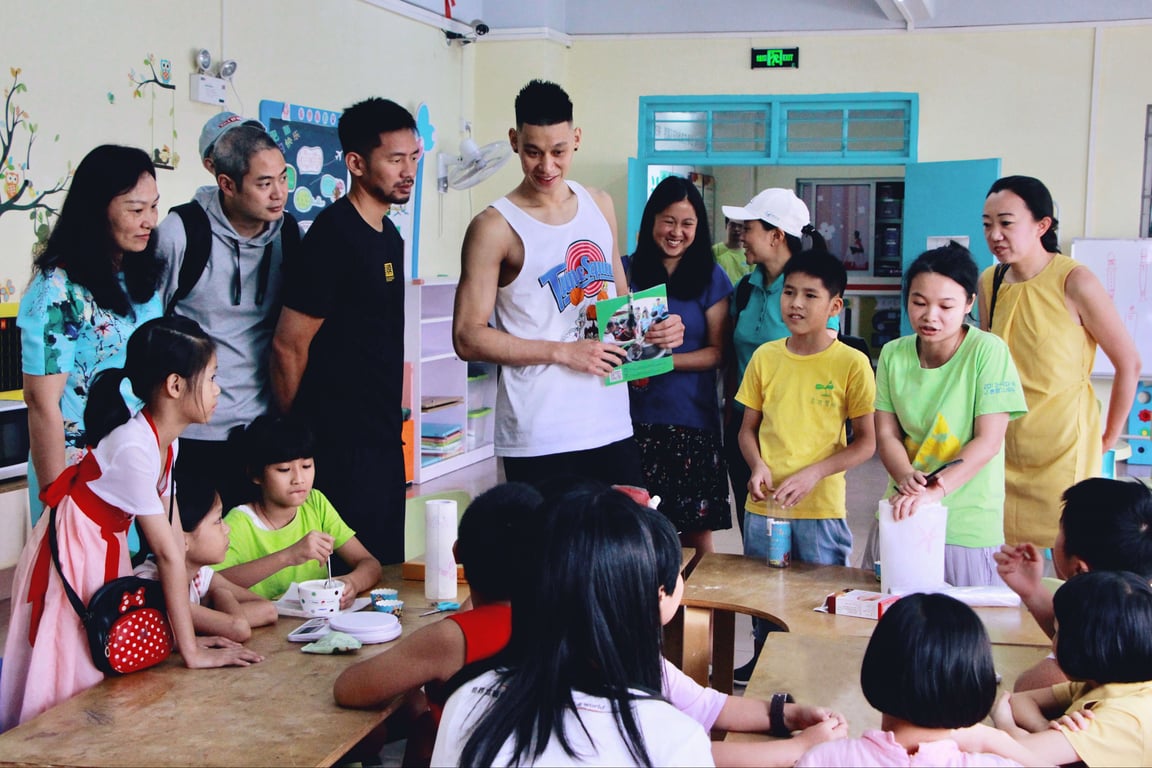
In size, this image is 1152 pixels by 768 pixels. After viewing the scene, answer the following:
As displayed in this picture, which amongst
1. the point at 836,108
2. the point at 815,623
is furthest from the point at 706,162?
the point at 815,623

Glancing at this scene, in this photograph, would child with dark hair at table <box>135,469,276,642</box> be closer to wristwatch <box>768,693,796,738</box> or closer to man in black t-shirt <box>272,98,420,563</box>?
man in black t-shirt <box>272,98,420,563</box>

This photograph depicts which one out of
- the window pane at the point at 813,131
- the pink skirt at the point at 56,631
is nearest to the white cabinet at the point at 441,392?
the window pane at the point at 813,131

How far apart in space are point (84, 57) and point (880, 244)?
695cm

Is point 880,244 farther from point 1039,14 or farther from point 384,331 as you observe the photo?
point 384,331

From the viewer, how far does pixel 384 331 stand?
2770 mm

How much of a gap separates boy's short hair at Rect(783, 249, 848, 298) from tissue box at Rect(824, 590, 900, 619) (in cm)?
90

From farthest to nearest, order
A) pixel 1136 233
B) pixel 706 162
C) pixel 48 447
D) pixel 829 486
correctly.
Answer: pixel 706 162, pixel 1136 233, pixel 829 486, pixel 48 447

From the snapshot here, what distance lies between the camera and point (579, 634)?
1.30m

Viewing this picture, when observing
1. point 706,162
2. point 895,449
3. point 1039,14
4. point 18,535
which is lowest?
point 18,535

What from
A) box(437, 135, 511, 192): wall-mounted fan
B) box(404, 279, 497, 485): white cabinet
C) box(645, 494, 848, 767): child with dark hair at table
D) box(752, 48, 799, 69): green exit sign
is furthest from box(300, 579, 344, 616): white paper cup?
box(752, 48, 799, 69): green exit sign

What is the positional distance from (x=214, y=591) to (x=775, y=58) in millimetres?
7250

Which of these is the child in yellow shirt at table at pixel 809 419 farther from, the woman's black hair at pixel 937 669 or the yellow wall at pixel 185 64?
the yellow wall at pixel 185 64

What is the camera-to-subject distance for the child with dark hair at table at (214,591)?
2.06 metres

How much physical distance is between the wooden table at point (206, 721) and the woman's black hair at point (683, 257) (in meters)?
1.72
